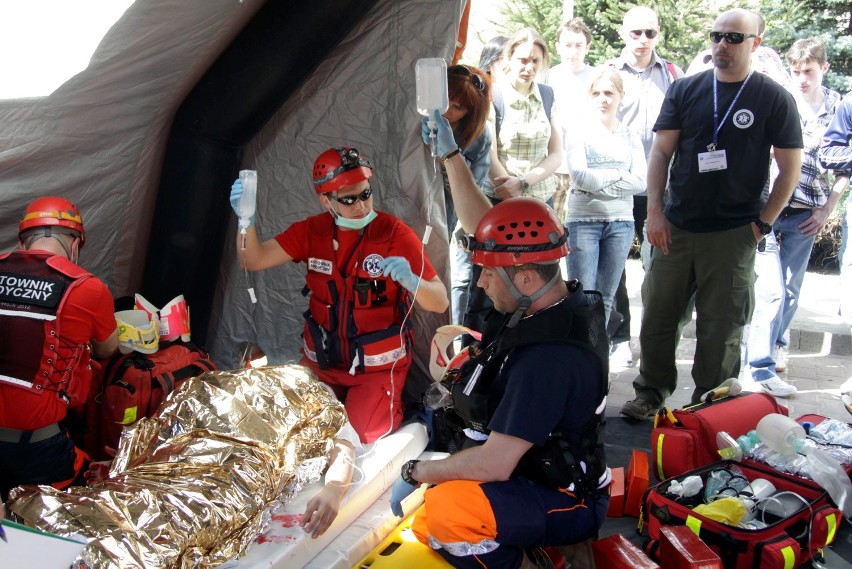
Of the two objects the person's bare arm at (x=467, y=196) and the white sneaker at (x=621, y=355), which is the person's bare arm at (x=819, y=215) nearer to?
the white sneaker at (x=621, y=355)

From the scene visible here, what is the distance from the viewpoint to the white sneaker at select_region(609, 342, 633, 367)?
565 centimetres

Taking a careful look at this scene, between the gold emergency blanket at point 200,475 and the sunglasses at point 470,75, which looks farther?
the sunglasses at point 470,75

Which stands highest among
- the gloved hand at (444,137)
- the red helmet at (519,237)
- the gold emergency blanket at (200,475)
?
the gloved hand at (444,137)

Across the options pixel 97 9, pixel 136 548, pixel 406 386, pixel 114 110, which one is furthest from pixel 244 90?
pixel 136 548

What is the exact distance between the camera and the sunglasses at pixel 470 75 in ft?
13.0

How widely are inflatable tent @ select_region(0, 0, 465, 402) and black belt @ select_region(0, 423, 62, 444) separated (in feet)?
3.47

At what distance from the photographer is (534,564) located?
2695mm

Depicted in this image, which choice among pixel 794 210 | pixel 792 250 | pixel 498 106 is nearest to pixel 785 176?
pixel 794 210

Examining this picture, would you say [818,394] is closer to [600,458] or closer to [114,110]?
[600,458]

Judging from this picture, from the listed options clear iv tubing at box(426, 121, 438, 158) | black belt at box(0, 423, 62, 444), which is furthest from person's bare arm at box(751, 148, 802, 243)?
black belt at box(0, 423, 62, 444)

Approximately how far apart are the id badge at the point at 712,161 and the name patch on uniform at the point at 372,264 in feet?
6.26

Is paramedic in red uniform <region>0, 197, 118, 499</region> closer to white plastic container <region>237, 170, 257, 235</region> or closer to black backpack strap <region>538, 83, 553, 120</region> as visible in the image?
white plastic container <region>237, 170, 257, 235</region>

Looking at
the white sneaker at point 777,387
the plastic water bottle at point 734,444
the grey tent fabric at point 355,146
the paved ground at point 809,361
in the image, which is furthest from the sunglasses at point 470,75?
the white sneaker at point 777,387

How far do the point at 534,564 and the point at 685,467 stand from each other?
4.35ft
